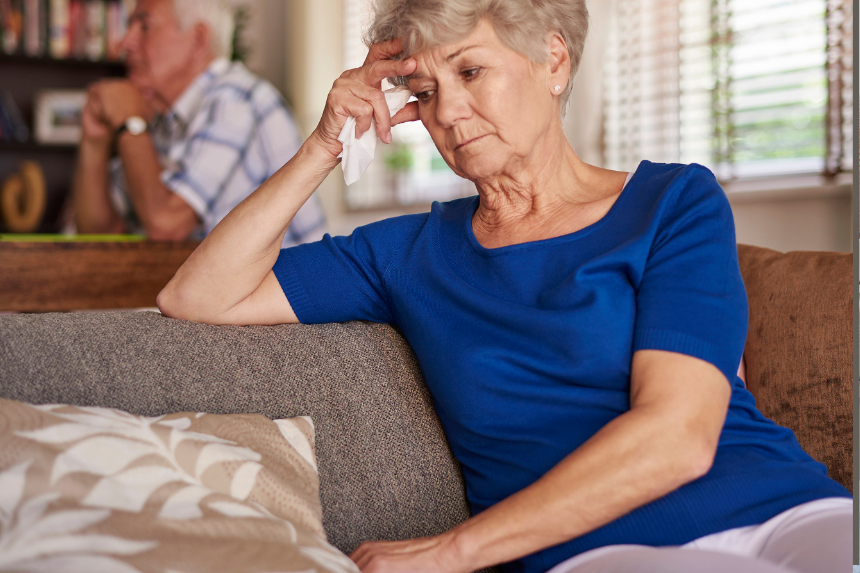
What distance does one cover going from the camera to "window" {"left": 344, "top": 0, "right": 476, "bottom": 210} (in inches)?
149

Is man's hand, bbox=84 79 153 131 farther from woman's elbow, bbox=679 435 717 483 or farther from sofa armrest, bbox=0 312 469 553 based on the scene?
woman's elbow, bbox=679 435 717 483

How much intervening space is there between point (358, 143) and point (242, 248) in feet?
0.82

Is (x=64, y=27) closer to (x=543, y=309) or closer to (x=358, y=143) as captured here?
(x=358, y=143)

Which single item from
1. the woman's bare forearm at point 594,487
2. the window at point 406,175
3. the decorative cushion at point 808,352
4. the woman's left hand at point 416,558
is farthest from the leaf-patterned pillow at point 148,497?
the window at point 406,175

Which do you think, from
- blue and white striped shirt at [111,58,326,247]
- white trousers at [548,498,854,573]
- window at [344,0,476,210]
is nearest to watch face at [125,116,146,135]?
blue and white striped shirt at [111,58,326,247]

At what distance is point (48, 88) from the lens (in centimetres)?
405

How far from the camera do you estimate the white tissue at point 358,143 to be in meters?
1.15

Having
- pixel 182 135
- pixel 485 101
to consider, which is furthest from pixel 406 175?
pixel 485 101

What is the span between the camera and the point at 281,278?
1.22m

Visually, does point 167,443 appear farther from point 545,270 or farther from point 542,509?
point 545,270

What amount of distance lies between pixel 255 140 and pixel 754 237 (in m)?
1.77

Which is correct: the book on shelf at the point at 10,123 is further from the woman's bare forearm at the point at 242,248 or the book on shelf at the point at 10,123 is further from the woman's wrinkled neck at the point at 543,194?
the woman's wrinkled neck at the point at 543,194

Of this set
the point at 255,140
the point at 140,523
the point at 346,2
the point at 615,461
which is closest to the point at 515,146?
the point at 615,461

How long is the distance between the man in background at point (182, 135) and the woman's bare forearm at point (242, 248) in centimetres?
134
